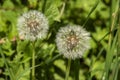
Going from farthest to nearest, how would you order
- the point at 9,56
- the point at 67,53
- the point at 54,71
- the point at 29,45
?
the point at 54,71
the point at 9,56
the point at 29,45
the point at 67,53

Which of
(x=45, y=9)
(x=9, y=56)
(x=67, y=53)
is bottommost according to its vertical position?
(x=9, y=56)

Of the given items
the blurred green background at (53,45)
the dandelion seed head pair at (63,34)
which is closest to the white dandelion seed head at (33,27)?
the dandelion seed head pair at (63,34)

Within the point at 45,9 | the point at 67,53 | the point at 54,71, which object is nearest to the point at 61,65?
the point at 54,71

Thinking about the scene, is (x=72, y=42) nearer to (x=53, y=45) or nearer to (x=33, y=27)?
(x=33, y=27)

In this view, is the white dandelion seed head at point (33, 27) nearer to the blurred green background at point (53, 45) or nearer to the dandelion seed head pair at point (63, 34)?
the dandelion seed head pair at point (63, 34)

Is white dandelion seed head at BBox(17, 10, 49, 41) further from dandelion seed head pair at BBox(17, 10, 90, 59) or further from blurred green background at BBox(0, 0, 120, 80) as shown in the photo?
blurred green background at BBox(0, 0, 120, 80)

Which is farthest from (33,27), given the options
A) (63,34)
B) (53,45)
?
(53,45)

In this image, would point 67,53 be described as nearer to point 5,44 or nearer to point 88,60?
point 5,44

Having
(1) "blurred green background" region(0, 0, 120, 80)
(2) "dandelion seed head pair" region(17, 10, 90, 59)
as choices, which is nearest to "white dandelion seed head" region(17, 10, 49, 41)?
(2) "dandelion seed head pair" region(17, 10, 90, 59)
